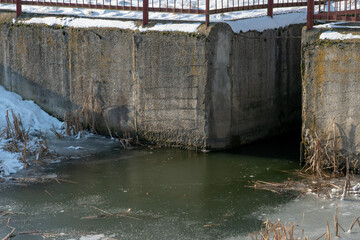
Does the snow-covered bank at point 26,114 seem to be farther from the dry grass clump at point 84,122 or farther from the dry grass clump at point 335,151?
the dry grass clump at point 335,151

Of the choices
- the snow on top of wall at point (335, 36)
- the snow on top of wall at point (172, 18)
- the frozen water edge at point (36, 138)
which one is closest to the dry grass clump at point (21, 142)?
the frozen water edge at point (36, 138)

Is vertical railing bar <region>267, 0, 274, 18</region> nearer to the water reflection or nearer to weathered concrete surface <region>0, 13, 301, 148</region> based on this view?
weathered concrete surface <region>0, 13, 301, 148</region>

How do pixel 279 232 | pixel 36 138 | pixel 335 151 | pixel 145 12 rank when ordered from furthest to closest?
1. pixel 36 138
2. pixel 145 12
3. pixel 335 151
4. pixel 279 232

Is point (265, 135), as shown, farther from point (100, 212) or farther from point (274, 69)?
point (100, 212)

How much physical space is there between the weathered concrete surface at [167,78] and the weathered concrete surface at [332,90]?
160cm

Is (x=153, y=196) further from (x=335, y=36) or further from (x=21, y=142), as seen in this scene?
(x=335, y=36)

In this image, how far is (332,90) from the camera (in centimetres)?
966

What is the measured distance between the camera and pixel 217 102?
11.0 meters

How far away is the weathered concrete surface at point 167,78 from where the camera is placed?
11.0m

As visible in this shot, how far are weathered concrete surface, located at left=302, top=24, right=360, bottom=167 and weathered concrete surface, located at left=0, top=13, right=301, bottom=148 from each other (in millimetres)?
1598

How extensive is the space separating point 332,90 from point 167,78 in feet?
9.58

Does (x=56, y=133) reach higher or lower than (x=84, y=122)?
lower

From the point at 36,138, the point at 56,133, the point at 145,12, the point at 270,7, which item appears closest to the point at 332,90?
the point at 270,7

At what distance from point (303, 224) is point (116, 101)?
5.20m
